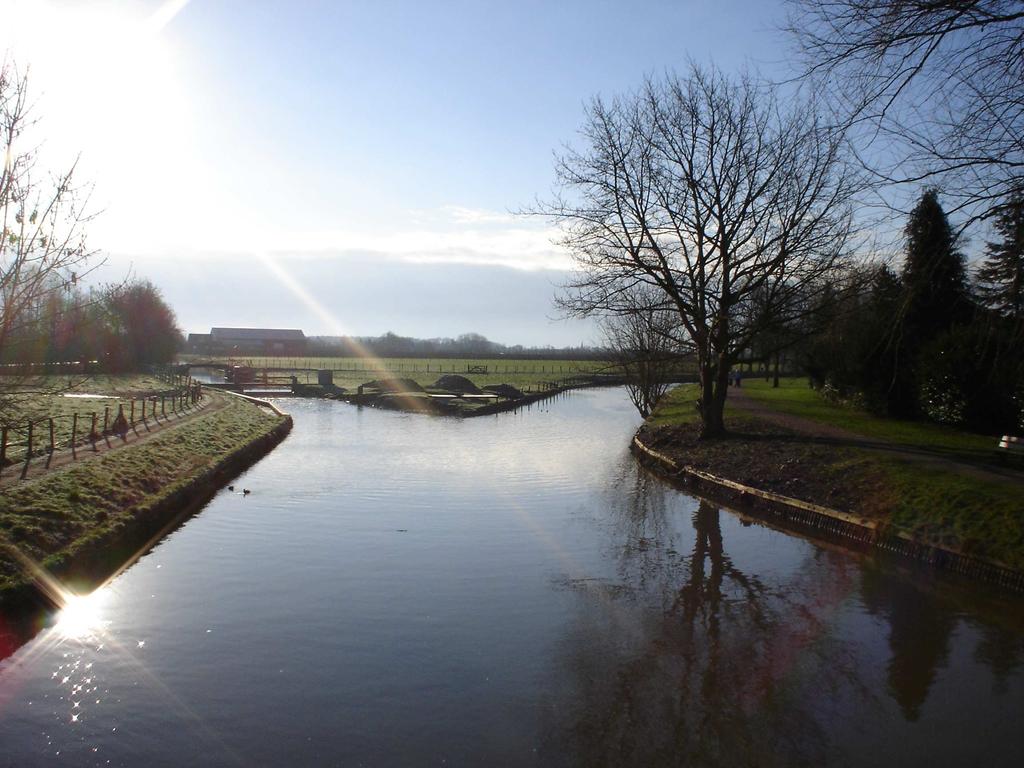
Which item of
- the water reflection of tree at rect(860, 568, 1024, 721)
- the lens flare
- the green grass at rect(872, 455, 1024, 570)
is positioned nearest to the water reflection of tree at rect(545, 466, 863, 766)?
the water reflection of tree at rect(860, 568, 1024, 721)

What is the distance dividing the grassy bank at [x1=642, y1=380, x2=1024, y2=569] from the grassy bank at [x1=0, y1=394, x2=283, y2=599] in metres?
12.1

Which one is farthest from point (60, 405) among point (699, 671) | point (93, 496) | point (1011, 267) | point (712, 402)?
point (1011, 267)

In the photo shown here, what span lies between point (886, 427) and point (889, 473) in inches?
364

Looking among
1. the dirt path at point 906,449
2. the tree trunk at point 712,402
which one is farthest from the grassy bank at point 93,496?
the dirt path at point 906,449

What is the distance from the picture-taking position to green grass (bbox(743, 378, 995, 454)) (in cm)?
2005

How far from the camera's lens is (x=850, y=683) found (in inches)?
325

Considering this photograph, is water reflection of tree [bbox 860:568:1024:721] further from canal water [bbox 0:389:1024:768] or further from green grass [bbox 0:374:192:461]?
green grass [bbox 0:374:192:461]

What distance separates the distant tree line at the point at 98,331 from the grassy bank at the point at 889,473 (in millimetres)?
12083

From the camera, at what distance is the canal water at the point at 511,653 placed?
689 cm

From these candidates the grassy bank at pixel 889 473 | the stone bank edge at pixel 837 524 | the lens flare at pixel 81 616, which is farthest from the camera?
the grassy bank at pixel 889 473

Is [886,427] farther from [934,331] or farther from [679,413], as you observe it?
[679,413]

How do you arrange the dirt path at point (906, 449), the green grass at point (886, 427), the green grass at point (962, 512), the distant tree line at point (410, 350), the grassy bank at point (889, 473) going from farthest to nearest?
1. the distant tree line at point (410, 350)
2. the green grass at point (886, 427)
3. the dirt path at point (906, 449)
4. the grassy bank at point (889, 473)
5. the green grass at point (962, 512)

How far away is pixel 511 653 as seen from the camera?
8.93 m

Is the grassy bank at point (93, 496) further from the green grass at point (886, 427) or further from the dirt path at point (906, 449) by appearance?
the green grass at point (886, 427)
